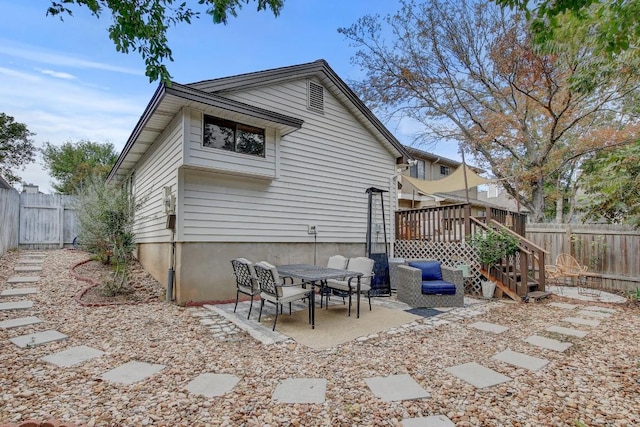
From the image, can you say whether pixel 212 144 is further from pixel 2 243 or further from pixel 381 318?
pixel 2 243

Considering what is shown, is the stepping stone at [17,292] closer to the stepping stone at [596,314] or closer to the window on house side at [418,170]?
the stepping stone at [596,314]

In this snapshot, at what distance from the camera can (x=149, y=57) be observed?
11.4 ft

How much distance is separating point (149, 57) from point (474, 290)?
25.5 ft

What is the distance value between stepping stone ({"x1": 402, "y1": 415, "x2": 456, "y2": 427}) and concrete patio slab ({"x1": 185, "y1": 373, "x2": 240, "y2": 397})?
1581 mm

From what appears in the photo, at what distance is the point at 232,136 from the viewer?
22.1 ft

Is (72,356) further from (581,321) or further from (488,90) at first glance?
(488,90)

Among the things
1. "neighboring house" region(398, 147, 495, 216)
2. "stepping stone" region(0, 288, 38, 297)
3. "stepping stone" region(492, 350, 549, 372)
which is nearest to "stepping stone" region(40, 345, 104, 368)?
"stepping stone" region(0, 288, 38, 297)

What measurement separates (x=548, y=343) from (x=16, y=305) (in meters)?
8.25

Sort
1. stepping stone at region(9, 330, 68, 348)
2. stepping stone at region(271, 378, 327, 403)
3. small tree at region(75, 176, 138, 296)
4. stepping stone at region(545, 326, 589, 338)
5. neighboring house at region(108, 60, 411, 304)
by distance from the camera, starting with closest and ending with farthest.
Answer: stepping stone at region(271, 378, 327, 403) < stepping stone at region(9, 330, 68, 348) < stepping stone at region(545, 326, 589, 338) < neighboring house at region(108, 60, 411, 304) < small tree at region(75, 176, 138, 296)

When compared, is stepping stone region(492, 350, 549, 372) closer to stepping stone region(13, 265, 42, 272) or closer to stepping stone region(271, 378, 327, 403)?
stepping stone region(271, 378, 327, 403)

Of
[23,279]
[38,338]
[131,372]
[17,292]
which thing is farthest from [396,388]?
[23,279]

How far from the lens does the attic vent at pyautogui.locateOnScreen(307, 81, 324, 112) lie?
863cm

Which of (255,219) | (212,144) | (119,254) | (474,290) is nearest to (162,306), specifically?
(119,254)

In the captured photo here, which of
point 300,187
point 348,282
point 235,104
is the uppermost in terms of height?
point 235,104
